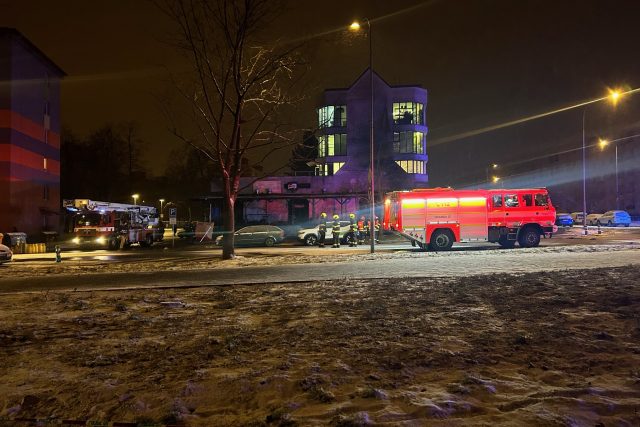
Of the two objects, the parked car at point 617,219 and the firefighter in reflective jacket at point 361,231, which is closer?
the firefighter in reflective jacket at point 361,231

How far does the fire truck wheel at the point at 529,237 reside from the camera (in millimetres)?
23078

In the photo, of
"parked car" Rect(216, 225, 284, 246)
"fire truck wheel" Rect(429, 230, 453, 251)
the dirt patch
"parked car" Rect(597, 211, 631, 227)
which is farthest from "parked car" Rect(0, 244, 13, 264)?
"parked car" Rect(597, 211, 631, 227)

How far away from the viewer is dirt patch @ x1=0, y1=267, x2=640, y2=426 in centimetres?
434

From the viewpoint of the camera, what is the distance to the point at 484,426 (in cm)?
397

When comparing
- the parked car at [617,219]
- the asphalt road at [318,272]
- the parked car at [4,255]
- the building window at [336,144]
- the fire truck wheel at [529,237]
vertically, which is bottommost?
the asphalt road at [318,272]

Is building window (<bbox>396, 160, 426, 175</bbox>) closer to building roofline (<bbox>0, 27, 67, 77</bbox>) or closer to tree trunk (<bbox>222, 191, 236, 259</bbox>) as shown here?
building roofline (<bbox>0, 27, 67, 77</bbox>)

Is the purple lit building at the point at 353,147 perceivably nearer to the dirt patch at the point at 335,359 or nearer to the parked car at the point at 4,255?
the parked car at the point at 4,255

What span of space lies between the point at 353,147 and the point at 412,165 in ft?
25.8

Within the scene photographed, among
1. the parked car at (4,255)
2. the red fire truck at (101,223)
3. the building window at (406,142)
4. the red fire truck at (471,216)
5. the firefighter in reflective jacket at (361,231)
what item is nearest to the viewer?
the parked car at (4,255)

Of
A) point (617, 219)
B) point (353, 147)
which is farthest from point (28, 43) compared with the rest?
point (617, 219)

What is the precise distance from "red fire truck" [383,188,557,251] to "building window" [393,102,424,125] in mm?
39560

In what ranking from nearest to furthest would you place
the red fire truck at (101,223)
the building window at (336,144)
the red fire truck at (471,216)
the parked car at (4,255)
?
the parked car at (4,255) → the red fire truck at (471,216) → the red fire truck at (101,223) → the building window at (336,144)

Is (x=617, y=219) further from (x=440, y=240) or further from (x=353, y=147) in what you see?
(x=440, y=240)

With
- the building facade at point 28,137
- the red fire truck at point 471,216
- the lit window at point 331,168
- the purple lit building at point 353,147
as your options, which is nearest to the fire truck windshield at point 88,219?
the building facade at point 28,137
